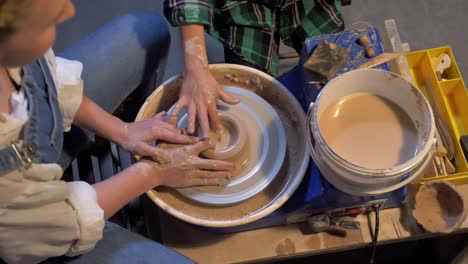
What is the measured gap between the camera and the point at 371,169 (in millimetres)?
913

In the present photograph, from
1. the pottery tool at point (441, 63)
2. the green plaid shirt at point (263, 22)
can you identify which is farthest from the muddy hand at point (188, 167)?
the pottery tool at point (441, 63)

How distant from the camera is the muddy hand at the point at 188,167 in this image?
111 cm

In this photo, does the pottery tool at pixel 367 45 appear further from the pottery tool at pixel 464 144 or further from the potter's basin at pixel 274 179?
the pottery tool at pixel 464 144

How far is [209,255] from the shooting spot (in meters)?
1.20

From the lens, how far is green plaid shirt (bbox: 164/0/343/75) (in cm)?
136

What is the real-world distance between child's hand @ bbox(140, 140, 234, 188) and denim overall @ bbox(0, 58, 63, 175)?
215 mm

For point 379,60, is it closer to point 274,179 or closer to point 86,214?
point 274,179

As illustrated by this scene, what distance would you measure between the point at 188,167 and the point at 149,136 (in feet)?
0.39

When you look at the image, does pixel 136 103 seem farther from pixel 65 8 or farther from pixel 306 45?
pixel 65 8

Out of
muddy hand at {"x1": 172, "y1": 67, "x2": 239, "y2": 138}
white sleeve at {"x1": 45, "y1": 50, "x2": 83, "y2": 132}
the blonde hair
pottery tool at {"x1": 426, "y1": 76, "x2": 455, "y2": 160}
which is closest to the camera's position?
the blonde hair

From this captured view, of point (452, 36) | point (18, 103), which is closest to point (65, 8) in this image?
point (18, 103)

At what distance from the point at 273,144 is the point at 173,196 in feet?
0.90

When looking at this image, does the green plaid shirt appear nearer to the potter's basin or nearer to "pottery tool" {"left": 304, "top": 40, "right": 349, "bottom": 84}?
the potter's basin

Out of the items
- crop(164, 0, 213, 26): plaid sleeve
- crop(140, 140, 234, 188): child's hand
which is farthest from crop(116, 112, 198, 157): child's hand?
→ crop(164, 0, 213, 26): plaid sleeve
